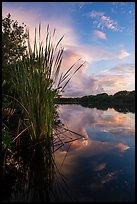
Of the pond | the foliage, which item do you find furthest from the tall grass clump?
the foliage

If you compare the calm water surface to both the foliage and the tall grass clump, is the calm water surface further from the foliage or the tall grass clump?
the foliage

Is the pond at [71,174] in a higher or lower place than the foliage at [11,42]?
lower

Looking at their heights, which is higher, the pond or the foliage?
the foliage

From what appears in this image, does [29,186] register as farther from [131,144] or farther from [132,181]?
[131,144]

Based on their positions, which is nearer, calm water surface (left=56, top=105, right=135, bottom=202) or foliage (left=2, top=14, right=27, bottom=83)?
calm water surface (left=56, top=105, right=135, bottom=202)

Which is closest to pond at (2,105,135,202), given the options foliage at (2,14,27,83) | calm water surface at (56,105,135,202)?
calm water surface at (56,105,135,202)

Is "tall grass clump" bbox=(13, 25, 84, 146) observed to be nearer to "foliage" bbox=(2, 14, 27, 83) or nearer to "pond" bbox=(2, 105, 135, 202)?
"pond" bbox=(2, 105, 135, 202)

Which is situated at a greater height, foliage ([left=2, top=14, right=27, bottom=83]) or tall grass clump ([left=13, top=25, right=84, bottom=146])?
foliage ([left=2, top=14, right=27, bottom=83])

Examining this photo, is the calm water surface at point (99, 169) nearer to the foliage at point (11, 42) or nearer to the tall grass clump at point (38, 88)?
the tall grass clump at point (38, 88)

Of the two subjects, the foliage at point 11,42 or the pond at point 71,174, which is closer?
the pond at point 71,174

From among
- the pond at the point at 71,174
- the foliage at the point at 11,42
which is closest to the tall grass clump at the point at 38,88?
the pond at the point at 71,174

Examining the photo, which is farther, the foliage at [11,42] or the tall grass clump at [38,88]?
the foliage at [11,42]

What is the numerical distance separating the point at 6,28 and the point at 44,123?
5.78 metres

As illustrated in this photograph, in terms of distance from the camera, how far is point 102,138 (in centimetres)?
474
